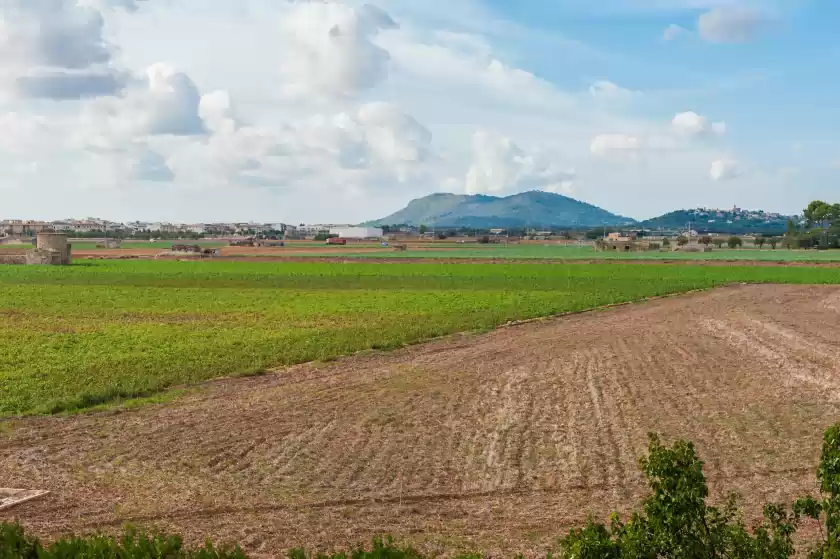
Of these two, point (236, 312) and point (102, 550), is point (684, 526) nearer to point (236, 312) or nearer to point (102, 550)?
point (102, 550)

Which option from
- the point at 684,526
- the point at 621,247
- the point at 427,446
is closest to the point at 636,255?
the point at 621,247

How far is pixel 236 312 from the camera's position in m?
43.1

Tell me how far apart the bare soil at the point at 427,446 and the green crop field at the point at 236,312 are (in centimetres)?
248

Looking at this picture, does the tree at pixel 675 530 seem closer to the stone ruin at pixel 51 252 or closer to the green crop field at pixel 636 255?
the stone ruin at pixel 51 252

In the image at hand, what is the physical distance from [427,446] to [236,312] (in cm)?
2899

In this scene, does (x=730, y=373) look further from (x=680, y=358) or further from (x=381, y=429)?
(x=381, y=429)

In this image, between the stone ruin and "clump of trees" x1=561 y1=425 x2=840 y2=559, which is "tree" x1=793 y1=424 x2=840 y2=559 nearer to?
"clump of trees" x1=561 y1=425 x2=840 y2=559

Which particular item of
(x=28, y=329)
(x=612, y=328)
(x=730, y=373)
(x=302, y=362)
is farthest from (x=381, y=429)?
(x=28, y=329)

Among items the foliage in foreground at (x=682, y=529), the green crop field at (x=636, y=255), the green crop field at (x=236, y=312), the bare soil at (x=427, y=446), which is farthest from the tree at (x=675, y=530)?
the green crop field at (x=636, y=255)

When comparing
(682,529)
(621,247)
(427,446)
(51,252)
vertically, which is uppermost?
(621,247)

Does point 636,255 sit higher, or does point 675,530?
point 675,530

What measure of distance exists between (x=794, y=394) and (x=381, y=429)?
10958 millimetres

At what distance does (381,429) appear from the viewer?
17203 mm

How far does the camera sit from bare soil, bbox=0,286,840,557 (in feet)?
38.4
